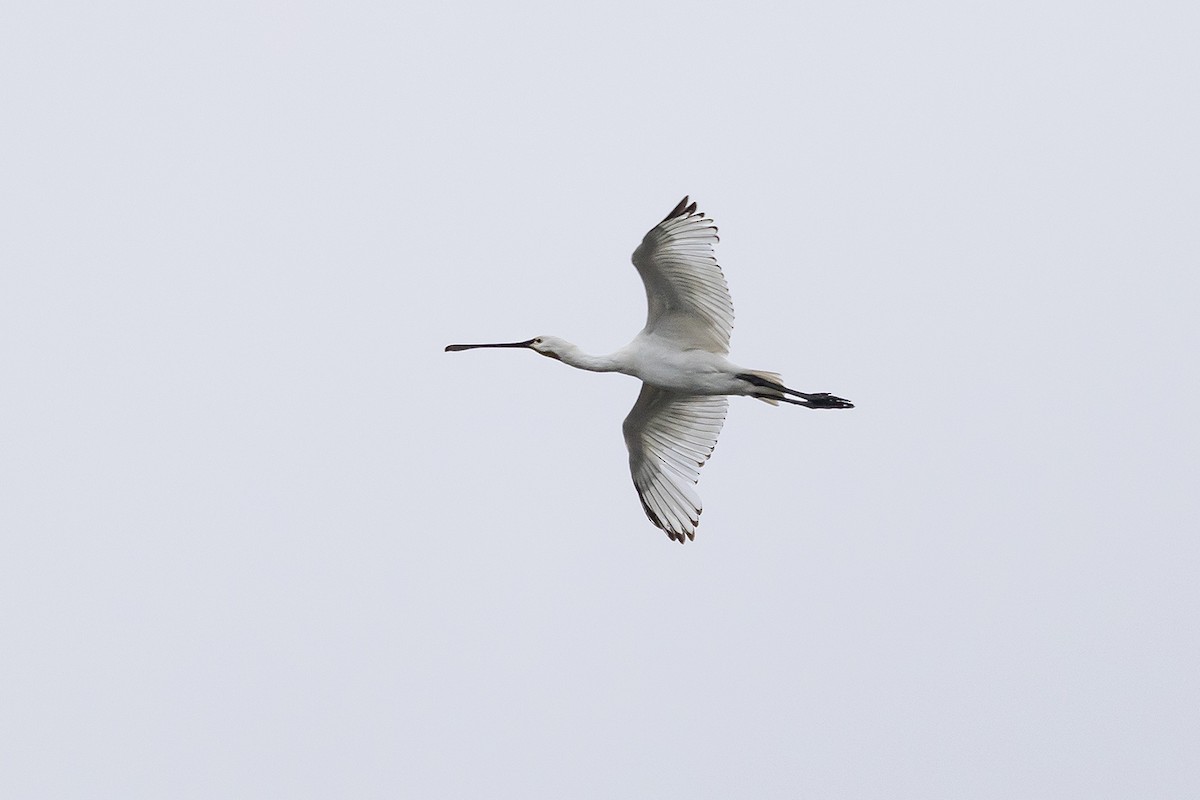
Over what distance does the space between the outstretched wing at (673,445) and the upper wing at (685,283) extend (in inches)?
36.8

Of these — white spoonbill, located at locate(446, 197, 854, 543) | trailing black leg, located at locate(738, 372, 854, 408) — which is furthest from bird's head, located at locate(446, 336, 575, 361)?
trailing black leg, located at locate(738, 372, 854, 408)

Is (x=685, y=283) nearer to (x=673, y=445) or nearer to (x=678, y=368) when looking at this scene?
(x=678, y=368)

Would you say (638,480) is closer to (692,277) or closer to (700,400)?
(700,400)

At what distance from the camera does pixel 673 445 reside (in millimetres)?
17781

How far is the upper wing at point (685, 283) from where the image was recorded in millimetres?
15984

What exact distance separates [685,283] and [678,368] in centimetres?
74

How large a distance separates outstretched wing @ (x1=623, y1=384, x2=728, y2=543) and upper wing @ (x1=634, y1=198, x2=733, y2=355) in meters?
0.94

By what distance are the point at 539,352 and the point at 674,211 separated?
2.16 m

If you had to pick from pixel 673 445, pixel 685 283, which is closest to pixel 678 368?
pixel 685 283

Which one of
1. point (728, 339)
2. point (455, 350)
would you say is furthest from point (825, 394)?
point (455, 350)

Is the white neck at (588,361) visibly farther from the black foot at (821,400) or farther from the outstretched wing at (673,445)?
the black foot at (821,400)

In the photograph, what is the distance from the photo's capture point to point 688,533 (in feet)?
58.0

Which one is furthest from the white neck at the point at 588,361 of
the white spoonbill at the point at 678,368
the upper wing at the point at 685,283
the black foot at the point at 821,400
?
the black foot at the point at 821,400

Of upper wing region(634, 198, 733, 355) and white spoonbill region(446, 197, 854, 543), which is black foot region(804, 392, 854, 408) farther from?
upper wing region(634, 198, 733, 355)
